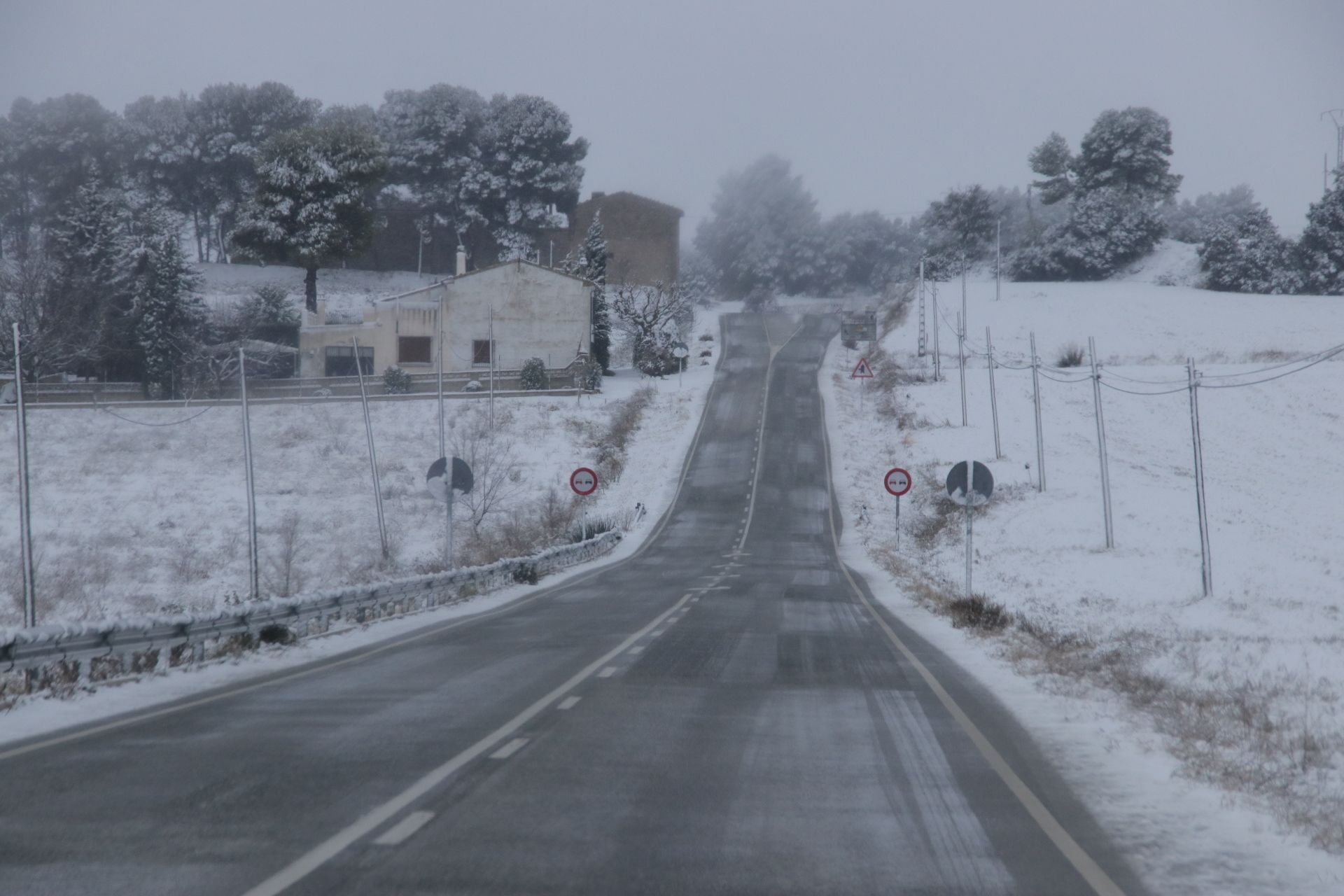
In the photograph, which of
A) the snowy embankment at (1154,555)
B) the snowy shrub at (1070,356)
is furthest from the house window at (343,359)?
the snowy shrub at (1070,356)

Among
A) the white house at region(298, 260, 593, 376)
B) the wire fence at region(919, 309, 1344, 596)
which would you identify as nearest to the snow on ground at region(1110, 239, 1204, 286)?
the wire fence at region(919, 309, 1344, 596)

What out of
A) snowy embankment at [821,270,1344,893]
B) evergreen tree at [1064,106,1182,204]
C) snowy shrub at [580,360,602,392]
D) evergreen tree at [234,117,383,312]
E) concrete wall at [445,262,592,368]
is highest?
evergreen tree at [1064,106,1182,204]

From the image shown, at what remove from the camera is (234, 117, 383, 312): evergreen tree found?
85062 millimetres

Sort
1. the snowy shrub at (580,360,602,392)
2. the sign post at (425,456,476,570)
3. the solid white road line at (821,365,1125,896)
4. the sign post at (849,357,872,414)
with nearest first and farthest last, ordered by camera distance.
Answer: the solid white road line at (821,365,1125,896)
the sign post at (425,456,476,570)
the sign post at (849,357,872,414)
the snowy shrub at (580,360,602,392)

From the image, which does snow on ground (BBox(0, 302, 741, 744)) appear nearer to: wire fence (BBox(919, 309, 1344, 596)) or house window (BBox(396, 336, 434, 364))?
house window (BBox(396, 336, 434, 364))

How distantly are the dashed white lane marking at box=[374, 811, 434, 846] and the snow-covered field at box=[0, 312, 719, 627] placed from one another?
2091 cm

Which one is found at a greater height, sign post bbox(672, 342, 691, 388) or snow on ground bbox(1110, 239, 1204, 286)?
snow on ground bbox(1110, 239, 1204, 286)

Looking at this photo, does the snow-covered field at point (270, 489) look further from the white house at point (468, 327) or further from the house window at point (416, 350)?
the house window at point (416, 350)

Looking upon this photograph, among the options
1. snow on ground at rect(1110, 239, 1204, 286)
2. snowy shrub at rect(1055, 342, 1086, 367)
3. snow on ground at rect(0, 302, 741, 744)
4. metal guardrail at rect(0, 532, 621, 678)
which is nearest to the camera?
metal guardrail at rect(0, 532, 621, 678)

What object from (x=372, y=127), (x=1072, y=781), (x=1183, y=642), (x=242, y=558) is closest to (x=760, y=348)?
(x=372, y=127)

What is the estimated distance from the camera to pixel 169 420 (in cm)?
6284

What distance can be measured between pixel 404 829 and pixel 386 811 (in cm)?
46

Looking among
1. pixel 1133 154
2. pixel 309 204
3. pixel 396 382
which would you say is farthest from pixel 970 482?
pixel 1133 154

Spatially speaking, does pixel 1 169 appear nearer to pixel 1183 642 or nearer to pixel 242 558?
pixel 242 558
